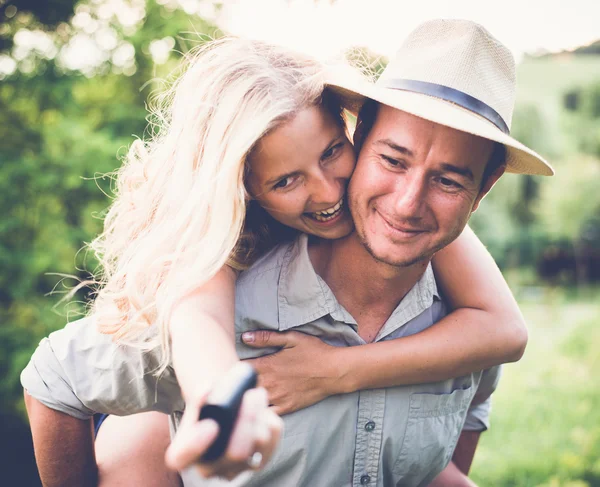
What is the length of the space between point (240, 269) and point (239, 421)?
1034 millimetres

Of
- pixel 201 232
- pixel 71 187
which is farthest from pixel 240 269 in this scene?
pixel 71 187

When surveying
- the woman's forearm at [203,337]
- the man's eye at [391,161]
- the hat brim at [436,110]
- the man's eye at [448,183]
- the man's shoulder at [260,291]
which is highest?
the hat brim at [436,110]

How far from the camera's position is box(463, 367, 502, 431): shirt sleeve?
2.42 meters

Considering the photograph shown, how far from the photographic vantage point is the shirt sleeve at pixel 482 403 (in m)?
2.42

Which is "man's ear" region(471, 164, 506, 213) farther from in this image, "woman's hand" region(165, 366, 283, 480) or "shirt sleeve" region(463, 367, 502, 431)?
"woman's hand" region(165, 366, 283, 480)

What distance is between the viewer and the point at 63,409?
198 cm

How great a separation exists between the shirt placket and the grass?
314 cm

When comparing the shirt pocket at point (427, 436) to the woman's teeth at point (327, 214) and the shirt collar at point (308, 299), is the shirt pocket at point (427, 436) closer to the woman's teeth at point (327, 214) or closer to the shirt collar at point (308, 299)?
the shirt collar at point (308, 299)

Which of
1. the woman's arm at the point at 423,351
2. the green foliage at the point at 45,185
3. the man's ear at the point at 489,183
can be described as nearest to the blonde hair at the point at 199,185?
the woman's arm at the point at 423,351

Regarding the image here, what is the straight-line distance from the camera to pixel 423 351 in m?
1.98

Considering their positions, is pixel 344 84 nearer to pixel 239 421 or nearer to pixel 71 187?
pixel 239 421

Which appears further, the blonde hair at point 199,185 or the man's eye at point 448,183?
the man's eye at point 448,183

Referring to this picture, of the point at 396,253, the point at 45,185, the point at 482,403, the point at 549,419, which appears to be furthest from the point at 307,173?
the point at 549,419

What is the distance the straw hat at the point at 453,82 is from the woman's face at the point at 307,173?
0.53 feet
